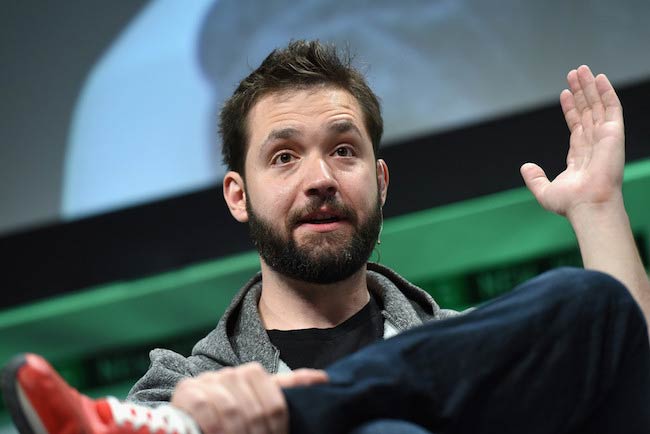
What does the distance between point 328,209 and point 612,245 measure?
532 mm

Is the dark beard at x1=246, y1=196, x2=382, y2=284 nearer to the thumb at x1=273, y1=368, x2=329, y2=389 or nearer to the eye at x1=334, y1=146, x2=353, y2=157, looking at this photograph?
the eye at x1=334, y1=146, x2=353, y2=157

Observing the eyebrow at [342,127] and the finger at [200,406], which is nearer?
the finger at [200,406]

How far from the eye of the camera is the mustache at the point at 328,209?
5.49 feet

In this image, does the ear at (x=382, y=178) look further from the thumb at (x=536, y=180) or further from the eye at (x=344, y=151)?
the thumb at (x=536, y=180)

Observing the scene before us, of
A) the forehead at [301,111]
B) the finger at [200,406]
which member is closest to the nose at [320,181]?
the forehead at [301,111]

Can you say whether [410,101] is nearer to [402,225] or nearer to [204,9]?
[402,225]

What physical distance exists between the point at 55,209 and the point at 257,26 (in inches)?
38.8

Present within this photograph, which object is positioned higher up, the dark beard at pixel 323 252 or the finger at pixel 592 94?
the finger at pixel 592 94

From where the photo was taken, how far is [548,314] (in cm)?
113

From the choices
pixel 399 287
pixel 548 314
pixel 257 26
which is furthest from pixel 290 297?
pixel 257 26

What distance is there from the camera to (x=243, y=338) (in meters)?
1.69

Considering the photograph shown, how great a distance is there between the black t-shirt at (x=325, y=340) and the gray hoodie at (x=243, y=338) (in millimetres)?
28

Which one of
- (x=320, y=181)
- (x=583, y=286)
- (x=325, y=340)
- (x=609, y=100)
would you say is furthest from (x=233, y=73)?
(x=583, y=286)

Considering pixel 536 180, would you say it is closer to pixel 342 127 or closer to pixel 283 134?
pixel 342 127
